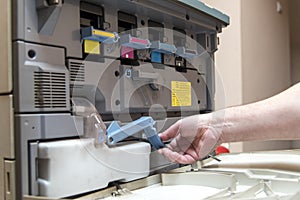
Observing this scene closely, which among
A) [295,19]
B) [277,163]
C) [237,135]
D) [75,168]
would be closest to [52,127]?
[75,168]

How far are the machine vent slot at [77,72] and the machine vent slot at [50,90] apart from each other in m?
0.03

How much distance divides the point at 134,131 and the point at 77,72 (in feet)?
0.59

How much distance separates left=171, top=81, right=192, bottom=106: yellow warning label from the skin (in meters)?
0.07

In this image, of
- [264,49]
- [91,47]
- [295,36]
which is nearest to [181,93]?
[91,47]

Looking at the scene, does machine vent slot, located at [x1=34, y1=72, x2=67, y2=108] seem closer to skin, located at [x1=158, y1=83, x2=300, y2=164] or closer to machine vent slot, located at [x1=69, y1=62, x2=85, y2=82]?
machine vent slot, located at [x1=69, y1=62, x2=85, y2=82]

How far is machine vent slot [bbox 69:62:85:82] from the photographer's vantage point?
65 cm

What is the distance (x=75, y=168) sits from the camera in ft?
2.00

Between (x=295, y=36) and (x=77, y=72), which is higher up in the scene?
(x=295, y=36)

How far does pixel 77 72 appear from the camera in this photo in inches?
26.1

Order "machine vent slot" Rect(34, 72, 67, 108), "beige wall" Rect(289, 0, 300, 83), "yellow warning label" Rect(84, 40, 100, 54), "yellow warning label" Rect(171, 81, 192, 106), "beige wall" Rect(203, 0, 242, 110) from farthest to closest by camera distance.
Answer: "beige wall" Rect(289, 0, 300, 83)
"beige wall" Rect(203, 0, 242, 110)
"yellow warning label" Rect(171, 81, 192, 106)
"yellow warning label" Rect(84, 40, 100, 54)
"machine vent slot" Rect(34, 72, 67, 108)

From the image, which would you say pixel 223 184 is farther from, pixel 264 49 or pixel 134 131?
pixel 264 49

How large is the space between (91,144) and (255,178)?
0.40m

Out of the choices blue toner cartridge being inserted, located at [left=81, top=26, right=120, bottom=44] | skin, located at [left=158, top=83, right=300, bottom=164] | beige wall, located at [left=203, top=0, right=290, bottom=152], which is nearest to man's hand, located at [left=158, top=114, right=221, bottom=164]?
skin, located at [left=158, top=83, right=300, bottom=164]

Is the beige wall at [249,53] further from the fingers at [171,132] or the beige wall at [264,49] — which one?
the fingers at [171,132]
